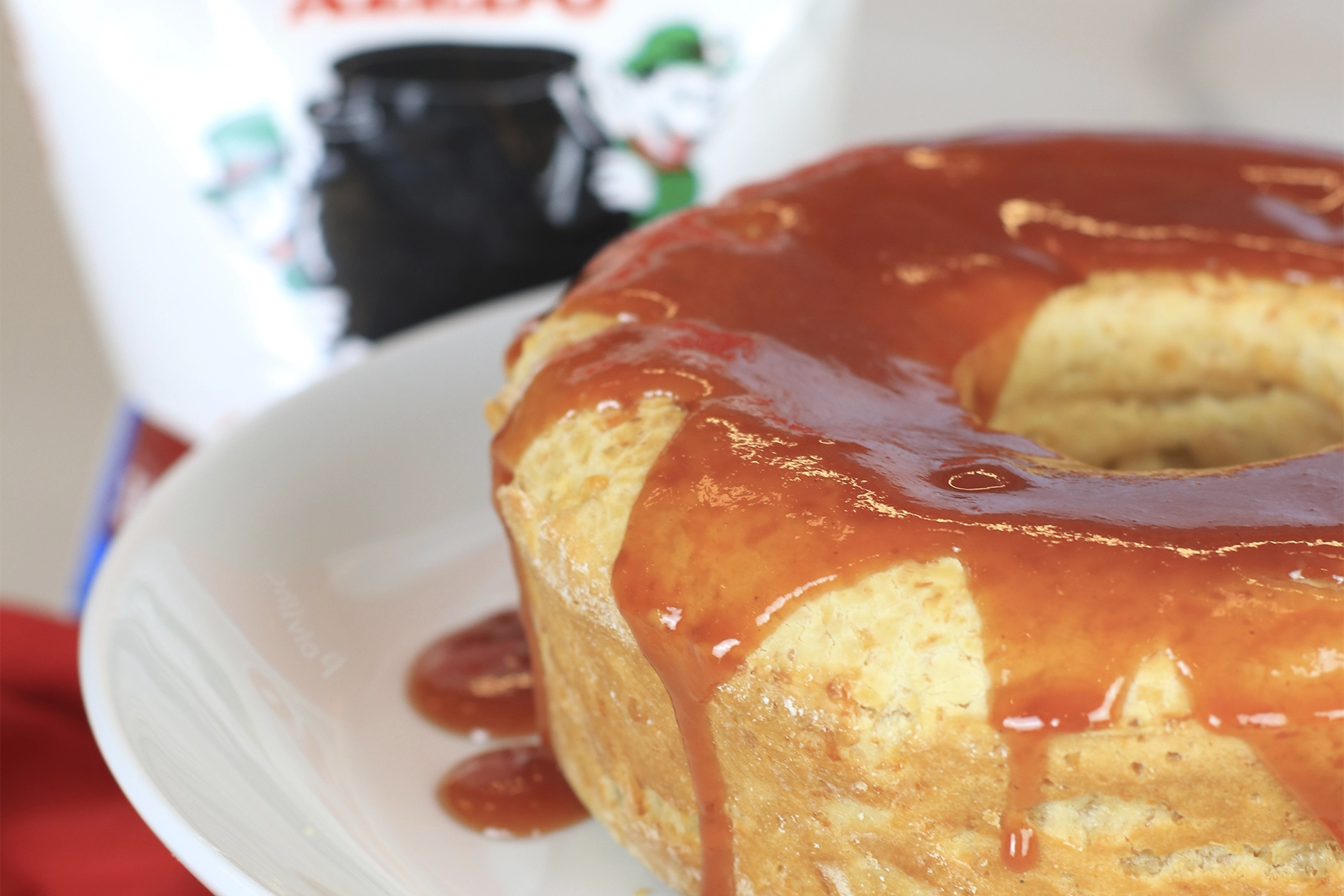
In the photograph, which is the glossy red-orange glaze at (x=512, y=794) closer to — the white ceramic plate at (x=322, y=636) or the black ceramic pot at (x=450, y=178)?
the white ceramic plate at (x=322, y=636)

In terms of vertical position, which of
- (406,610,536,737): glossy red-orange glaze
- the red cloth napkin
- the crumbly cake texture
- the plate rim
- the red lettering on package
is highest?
the red lettering on package

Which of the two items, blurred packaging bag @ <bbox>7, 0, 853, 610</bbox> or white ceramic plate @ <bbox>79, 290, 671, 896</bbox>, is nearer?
white ceramic plate @ <bbox>79, 290, 671, 896</bbox>

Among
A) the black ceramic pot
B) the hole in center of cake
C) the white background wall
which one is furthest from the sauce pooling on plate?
the white background wall

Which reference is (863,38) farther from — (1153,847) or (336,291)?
(1153,847)

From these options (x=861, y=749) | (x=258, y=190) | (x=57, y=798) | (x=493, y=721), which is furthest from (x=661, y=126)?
(x=861, y=749)

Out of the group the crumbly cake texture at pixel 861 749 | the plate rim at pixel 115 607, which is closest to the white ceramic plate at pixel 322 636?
the plate rim at pixel 115 607

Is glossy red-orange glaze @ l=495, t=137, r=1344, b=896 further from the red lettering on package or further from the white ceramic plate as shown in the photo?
the red lettering on package
